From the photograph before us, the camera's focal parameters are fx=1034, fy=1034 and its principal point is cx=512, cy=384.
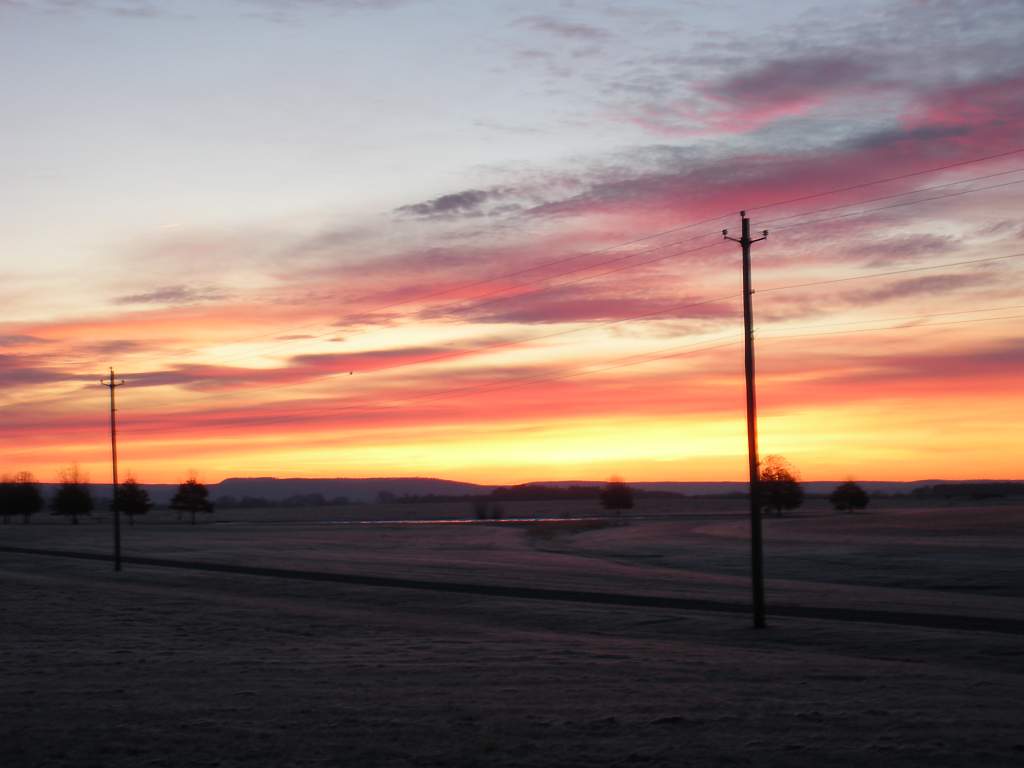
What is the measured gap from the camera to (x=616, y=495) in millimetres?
185125

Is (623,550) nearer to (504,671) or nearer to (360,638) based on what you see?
(360,638)

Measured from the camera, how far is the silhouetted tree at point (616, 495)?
185 m

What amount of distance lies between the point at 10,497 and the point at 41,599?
164m

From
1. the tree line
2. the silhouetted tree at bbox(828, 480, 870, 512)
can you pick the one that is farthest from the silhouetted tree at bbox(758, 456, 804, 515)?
the tree line

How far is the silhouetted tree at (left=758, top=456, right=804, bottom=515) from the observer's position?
152 meters

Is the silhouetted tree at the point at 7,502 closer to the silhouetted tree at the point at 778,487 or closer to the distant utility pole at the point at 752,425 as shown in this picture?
the silhouetted tree at the point at 778,487

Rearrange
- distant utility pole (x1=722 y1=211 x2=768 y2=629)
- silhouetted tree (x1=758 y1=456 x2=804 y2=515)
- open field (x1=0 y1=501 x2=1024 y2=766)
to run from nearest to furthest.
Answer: open field (x1=0 y1=501 x2=1024 y2=766), distant utility pole (x1=722 y1=211 x2=768 y2=629), silhouetted tree (x1=758 y1=456 x2=804 y2=515)

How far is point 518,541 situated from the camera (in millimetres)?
90750

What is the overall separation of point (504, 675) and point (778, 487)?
455 ft

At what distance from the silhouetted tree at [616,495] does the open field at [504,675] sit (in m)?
136

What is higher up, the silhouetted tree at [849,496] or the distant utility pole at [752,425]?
the distant utility pole at [752,425]

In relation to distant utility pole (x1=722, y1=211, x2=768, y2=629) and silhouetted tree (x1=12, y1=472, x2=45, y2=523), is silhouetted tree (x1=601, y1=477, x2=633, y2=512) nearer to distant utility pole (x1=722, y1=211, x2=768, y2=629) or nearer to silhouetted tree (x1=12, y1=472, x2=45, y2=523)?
silhouetted tree (x1=12, y1=472, x2=45, y2=523)

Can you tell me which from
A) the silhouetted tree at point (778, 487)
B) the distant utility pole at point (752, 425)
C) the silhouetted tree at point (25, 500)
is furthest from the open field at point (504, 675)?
the silhouetted tree at point (25, 500)

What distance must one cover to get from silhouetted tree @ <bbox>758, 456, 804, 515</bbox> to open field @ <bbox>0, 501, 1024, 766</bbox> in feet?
342
